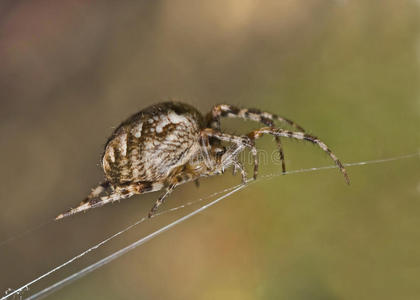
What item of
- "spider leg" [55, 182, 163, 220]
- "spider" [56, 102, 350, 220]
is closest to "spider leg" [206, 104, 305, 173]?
"spider" [56, 102, 350, 220]

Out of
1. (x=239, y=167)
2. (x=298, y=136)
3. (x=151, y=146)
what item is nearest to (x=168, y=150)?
(x=151, y=146)

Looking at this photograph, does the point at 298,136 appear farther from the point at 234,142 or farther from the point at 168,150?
the point at 168,150

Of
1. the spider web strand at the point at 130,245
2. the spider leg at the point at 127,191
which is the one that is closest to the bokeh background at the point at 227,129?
the spider web strand at the point at 130,245

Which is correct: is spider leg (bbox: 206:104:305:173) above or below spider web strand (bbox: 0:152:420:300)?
above

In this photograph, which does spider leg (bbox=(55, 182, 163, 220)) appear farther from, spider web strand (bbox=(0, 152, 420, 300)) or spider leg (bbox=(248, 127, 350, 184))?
spider leg (bbox=(248, 127, 350, 184))

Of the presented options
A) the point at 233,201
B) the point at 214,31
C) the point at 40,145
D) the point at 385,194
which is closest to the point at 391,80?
the point at 385,194

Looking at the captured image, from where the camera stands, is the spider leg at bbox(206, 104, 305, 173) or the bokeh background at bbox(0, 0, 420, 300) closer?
the bokeh background at bbox(0, 0, 420, 300)
